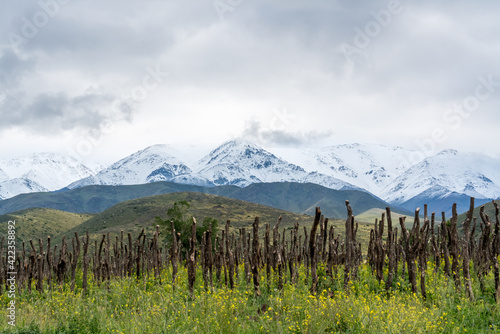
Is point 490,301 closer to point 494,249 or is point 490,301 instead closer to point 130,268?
point 494,249

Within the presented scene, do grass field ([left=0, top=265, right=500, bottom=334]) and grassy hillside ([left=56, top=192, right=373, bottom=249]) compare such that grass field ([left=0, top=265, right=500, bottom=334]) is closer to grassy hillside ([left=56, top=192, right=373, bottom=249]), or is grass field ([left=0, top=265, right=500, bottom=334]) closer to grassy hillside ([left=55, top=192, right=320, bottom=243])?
grassy hillside ([left=56, top=192, right=373, bottom=249])

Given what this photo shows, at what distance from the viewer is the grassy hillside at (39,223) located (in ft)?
266

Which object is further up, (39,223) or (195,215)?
(195,215)

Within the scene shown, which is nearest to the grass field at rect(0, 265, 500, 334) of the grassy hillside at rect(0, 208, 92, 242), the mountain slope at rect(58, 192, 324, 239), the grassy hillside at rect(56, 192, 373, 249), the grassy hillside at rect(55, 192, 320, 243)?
the grassy hillside at rect(56, 192, 373, 249)

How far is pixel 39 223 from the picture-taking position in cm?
8975

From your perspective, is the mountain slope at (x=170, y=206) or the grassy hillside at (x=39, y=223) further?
the mountain slope at (x=170, y=206)

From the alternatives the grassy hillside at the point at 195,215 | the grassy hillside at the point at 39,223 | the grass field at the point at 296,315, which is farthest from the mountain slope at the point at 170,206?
the grass field at the point at 296,315

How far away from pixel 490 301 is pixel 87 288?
1215 cm

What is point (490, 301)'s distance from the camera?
980cm

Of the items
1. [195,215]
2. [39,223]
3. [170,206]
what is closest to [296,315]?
[195,215]

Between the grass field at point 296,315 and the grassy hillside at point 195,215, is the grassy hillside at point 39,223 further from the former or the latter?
the grass field at point 296,315

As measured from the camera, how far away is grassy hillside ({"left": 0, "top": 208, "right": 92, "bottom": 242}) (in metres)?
81.0

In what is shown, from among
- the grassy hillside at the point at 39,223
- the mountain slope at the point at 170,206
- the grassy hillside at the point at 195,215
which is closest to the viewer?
the grassy hillside at the point at 195,215

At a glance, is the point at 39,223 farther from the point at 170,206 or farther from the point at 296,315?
the point at 296,315
